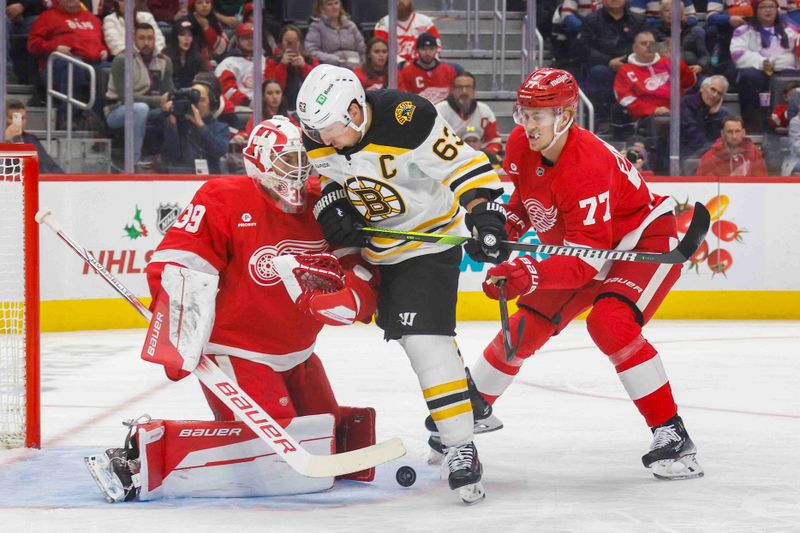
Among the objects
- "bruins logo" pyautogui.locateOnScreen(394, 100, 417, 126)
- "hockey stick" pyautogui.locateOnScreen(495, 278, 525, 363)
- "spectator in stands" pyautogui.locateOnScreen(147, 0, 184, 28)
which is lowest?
"hockey stick" pyautogui.locateOnScreen(495, 278, 525, 363)

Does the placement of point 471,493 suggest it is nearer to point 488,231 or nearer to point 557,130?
point 488,231

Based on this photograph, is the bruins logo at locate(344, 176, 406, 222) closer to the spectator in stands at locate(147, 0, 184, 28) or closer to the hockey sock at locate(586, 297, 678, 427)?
the hockey sock at locate(586, 297, 678, 427)

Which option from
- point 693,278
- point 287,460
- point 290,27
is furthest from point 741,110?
point 287,460

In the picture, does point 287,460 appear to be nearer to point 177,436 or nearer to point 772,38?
point 177,436

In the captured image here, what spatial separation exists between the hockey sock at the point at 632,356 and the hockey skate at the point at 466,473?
51 cm

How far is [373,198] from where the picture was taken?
10.4 ft

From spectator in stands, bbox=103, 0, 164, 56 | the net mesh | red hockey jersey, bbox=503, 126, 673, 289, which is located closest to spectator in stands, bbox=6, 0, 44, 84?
spectator in stands, bbox=103, 0, 164, 56

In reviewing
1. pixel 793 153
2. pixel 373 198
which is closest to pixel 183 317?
pixel 373 198

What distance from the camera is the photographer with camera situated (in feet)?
22.8

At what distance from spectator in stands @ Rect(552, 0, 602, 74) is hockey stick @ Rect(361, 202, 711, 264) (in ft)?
13.8

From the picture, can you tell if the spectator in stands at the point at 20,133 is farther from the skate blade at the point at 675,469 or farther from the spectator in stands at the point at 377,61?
the skate blade at the point at 675,469

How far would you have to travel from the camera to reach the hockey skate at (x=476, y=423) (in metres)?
3.53

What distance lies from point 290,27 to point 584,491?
4.49m

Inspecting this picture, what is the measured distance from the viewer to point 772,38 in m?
7.68
